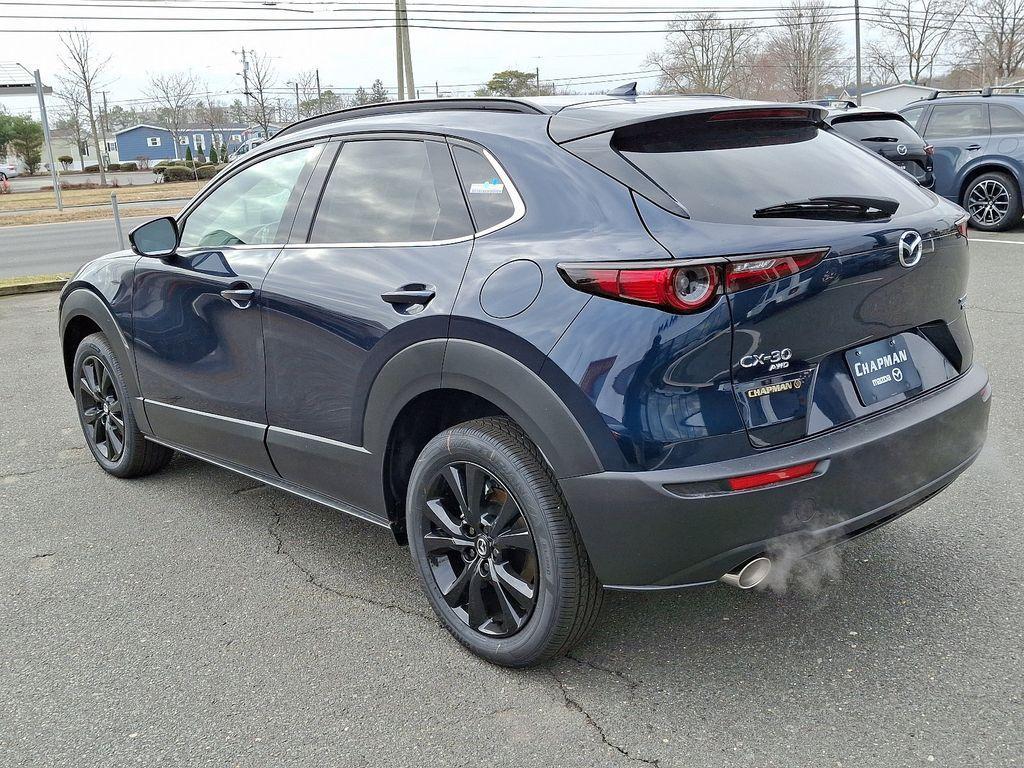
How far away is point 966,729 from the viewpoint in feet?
8.16

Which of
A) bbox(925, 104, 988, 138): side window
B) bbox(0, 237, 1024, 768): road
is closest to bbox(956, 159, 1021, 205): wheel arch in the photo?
bbox(925, 104, 988, 138): side window

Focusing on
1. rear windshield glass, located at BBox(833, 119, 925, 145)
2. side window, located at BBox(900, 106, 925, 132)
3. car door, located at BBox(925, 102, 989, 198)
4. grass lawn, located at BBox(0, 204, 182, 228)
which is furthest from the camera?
grass lawn, located at BBox(0, 204, 182, 228)

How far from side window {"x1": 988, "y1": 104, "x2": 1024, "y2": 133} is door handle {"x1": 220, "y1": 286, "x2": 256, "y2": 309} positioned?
1222cm

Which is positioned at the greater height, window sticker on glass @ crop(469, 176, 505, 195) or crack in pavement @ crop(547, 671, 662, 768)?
window sticker on glass @ crop(469, 176, 505, 195)

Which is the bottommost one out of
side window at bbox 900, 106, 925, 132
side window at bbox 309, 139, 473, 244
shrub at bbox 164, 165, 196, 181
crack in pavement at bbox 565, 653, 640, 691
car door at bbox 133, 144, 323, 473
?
crack in pavement at bbox 565, 653, 640, 691

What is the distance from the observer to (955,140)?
12953 millimetres

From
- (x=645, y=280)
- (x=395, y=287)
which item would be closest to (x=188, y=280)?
(x=395, y=287)

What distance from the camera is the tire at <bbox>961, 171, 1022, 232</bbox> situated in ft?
41.3

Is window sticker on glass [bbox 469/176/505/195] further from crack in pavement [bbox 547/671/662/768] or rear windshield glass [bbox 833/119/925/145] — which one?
rear windshield glass [bbox 833/119/925/145]

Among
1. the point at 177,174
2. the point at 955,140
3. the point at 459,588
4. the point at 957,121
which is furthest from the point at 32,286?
the point at 177,174

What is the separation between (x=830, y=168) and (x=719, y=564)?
1.35m

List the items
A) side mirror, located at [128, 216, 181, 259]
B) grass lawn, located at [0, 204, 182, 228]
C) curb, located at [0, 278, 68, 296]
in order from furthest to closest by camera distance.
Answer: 1. grass lawn, located at [0, 204, 182, 228]
2. curb, located at [0, 278, 68, 296]
3. side mirror, located at [128, 216, 181, 259]

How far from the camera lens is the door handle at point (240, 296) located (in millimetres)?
3584

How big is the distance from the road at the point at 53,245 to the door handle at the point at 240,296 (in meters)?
12.1
